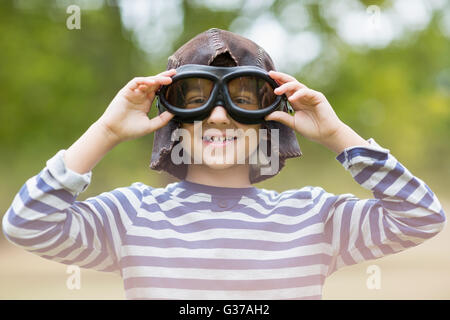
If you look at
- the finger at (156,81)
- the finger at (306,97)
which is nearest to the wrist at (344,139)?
the finger at (306,97)

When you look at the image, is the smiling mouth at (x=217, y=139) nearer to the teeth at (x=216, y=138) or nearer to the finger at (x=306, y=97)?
the teeth at (x=216, y=138)

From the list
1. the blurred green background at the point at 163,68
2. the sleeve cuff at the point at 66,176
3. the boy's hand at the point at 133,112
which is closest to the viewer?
the sleeve cuff at the point at 66,176

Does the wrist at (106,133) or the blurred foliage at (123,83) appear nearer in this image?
the wrist at (106,133)

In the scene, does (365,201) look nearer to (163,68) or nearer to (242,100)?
(242,100)

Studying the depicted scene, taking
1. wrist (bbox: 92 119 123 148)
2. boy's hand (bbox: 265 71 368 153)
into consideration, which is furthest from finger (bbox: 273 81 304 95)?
wrist (bbox: 92 119 123 148)

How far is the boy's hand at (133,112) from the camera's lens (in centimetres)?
154

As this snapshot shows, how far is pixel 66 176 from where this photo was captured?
1430 mm

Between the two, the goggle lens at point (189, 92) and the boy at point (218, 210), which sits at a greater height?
the goggle lens at point (189, 92)

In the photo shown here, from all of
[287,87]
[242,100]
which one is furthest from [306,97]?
[242,100]

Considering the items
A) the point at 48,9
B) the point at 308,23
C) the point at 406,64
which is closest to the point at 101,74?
the point at 48,9

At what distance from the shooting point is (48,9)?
6605 millimetres

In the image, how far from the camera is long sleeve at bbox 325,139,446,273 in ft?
4.91
